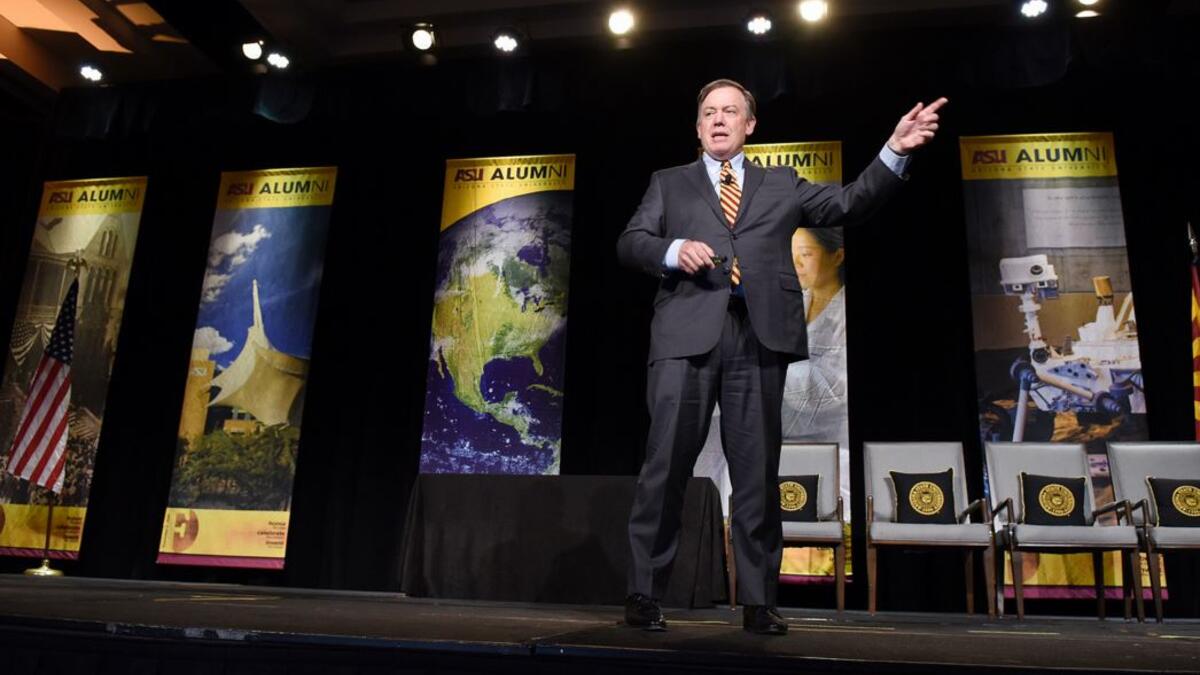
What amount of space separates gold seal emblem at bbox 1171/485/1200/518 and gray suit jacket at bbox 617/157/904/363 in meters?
3.39

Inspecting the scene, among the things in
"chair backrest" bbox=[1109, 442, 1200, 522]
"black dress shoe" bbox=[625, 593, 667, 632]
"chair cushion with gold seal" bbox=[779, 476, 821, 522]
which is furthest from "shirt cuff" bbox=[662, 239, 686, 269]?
"chair backrest" bbox=[1109, 442, 1200, 522]

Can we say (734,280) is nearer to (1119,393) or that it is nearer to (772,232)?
(772,232)

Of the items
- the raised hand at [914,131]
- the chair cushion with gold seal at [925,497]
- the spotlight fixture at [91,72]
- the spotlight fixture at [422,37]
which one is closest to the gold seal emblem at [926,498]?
the chair cushion with gold seal at [925,497]

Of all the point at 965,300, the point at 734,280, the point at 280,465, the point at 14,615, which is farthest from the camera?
the point at 280,465

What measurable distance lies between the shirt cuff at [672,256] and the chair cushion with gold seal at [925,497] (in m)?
3.28

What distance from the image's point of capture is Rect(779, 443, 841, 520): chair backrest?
5078mm

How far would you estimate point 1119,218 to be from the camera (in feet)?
18.7

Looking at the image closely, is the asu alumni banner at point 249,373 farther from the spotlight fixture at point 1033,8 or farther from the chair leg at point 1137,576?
the chair leg at point 1137,576

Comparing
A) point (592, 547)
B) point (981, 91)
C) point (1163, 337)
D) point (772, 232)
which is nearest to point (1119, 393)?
→ point (1163, 337)

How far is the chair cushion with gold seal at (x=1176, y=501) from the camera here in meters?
4.57

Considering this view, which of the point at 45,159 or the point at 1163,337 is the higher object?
the point at 45,159

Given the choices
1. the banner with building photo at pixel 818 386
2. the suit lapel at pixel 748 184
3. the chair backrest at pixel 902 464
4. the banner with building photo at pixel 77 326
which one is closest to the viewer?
the suit lapel at pixel 748 184

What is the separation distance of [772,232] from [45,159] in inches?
291

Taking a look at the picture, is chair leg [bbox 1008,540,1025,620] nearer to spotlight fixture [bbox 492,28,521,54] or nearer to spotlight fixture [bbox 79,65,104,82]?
spotlight fixture [bbox 492,28,521,54]
